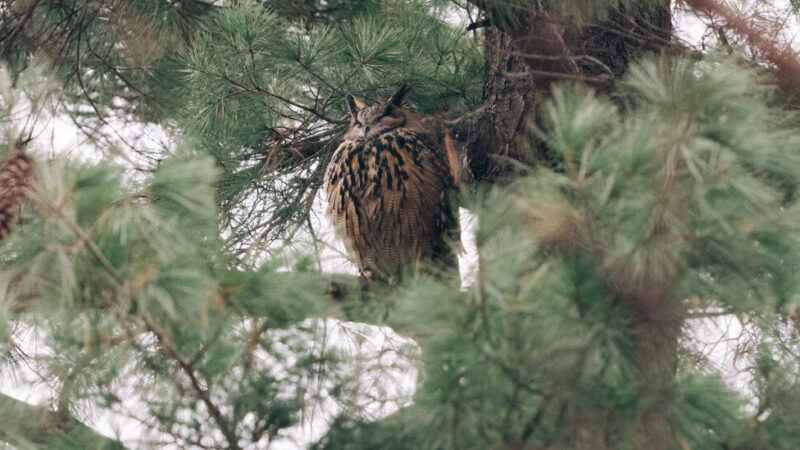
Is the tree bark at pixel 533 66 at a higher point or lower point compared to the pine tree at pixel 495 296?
higher

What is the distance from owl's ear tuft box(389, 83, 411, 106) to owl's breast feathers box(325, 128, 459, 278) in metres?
0.11

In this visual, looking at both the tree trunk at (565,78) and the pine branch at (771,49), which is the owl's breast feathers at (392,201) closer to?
the tree trunk at (565,78)

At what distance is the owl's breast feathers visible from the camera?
275 centimetres

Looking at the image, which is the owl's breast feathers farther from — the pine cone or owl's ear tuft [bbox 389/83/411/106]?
the pine cone

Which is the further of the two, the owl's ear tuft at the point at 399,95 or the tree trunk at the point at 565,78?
the owl's ear tuft at the point at 399,95

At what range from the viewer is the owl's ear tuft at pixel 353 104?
2.88m

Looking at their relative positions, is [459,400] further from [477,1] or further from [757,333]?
[477,1]

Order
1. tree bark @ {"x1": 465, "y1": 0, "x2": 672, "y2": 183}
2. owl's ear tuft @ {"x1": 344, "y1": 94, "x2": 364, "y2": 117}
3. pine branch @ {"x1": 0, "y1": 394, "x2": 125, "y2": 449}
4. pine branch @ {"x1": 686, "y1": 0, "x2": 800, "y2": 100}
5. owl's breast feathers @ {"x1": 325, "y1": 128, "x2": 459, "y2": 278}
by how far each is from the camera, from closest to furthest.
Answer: pine branch @ {"x1": 0, "y1": 394, "x2": 125, "y2": 449}
pine branch @ {"x1": 686, "y1": 0, "x2": 800, "y2": 100}
tree bark @ {"x1": 465, "y1": 0, "x2": 672, "y2": 183}
owl's breast feathers @ {"x1": 325, "y1": 128, "x2": 459, "y2": 278}
owl's ear tuft @ {"x1": 344, "y1": 94, "x2": 364, "y2": 117}

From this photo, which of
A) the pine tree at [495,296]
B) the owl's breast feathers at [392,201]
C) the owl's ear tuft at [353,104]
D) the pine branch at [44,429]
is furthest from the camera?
the owl's ear tuft at [353,104]

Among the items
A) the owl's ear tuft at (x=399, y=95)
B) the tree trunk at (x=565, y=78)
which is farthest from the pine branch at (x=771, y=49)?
the owl's ear tuft at (x=399, y=95)

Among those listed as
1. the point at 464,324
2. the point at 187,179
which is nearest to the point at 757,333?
the point at 464,324

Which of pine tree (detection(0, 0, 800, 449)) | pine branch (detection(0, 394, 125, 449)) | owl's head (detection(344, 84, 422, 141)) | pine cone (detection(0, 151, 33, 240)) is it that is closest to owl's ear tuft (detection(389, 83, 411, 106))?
owl's head (detection(344, 84, 422, 141))

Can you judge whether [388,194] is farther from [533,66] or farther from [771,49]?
[771,49]

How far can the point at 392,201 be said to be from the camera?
2768 mm
